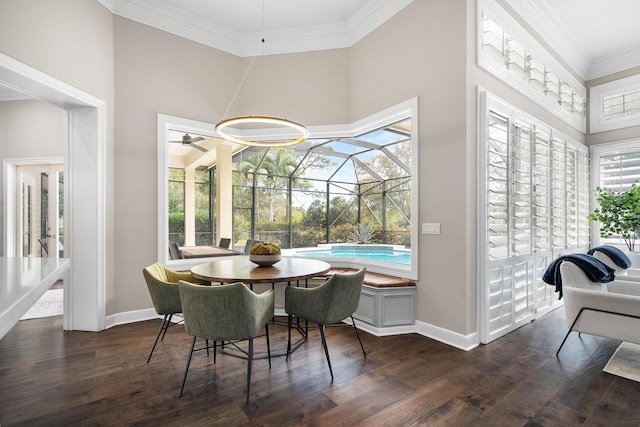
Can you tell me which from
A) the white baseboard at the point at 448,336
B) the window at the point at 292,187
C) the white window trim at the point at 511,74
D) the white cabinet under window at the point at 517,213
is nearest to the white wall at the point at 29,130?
the window at the point at 292,187

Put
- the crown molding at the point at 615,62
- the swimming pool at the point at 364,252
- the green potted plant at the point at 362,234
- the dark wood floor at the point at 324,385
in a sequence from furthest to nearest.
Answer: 1. the crown molding at the point at 615,62
2. the green potted plant at the point at 362,234
3. the swimming pool at the point at 364,252
4. the dark wood floor at the point at 324,385

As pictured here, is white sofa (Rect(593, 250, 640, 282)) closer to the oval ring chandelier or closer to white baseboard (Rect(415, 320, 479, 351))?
white baseboard (Rect(415, 320, 479, 351))

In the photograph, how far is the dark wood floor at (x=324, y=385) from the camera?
6.46 feet

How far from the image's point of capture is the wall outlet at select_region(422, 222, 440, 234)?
126 inches

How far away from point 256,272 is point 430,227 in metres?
1.83

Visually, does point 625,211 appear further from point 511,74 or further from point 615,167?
point 511,74

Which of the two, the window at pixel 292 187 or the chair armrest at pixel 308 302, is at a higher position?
the window at pixel 292 187

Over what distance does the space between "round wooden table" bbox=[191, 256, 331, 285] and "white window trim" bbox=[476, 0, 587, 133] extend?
259cm

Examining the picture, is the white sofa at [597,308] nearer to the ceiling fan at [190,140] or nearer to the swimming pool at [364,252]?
the swimming pool at [364,252]

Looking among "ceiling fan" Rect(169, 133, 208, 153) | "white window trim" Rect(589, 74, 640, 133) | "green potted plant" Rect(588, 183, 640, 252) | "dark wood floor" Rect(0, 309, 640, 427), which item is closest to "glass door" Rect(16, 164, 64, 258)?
"dark wood floor" Rect(0, 309, 640, 427)

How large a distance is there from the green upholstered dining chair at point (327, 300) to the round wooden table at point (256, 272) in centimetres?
16

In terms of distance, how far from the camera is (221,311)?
6.86ft

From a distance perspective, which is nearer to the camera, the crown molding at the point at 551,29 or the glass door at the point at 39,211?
the crown molding at the point at 551,29

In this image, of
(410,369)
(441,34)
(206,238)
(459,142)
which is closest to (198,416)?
(410,369)
